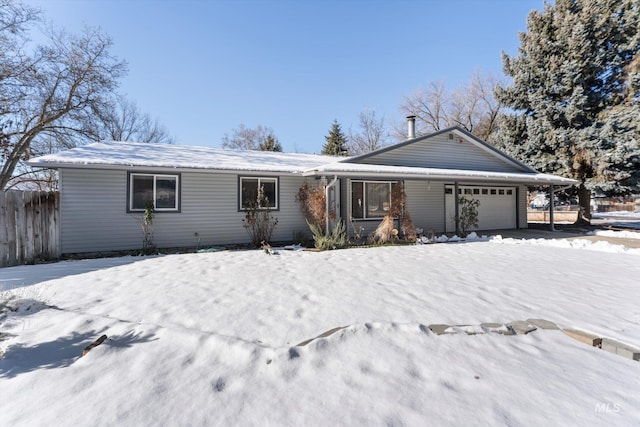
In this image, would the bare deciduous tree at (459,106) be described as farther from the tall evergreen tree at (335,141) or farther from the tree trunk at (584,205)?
the tree trunk at (584,205)

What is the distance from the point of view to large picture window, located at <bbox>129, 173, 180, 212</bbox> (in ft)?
26.2

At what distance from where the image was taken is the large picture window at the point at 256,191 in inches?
364

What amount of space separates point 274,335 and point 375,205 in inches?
340

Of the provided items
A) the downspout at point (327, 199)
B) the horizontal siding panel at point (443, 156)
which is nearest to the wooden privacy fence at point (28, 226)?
the downspout at point (327, 199)

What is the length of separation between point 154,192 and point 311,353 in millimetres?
7586

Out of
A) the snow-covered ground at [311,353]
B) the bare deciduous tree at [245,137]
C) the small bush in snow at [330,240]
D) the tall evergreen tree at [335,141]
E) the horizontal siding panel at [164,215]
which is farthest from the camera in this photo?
the bare deciduous tree at [245,137]

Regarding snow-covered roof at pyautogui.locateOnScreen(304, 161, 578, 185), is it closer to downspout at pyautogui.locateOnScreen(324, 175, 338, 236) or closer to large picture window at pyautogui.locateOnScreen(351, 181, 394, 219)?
downspout at pyautogui.locateOnScreen(324, 175, 338, 236)

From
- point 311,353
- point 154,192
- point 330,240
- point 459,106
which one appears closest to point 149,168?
point 154,192

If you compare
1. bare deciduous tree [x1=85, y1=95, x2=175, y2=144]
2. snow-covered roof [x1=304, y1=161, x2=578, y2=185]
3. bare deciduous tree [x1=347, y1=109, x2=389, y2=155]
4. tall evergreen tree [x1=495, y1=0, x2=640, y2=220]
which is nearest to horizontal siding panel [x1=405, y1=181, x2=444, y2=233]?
snow-covered roof [x1=304, y1=161, x2=578, y2=185]

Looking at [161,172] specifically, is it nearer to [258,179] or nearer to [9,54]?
[258,179]

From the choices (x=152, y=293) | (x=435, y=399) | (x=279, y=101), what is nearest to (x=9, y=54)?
(x=279, y=101)

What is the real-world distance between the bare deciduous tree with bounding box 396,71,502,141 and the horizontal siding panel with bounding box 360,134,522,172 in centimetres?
1435

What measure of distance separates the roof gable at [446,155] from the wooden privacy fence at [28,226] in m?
8.49

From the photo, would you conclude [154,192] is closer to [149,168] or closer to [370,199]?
[149,168]
